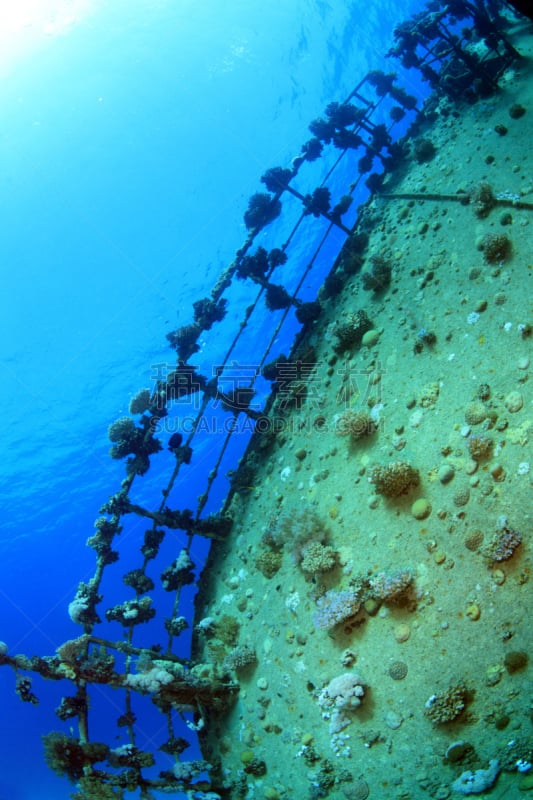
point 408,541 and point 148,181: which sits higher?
point 148,181

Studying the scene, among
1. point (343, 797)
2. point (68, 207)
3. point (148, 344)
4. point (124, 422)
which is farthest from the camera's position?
point (148, 344)

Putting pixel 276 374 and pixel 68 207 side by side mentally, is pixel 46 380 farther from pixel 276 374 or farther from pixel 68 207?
pixel 276 374

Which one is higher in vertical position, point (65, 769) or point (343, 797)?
point (65, 769)

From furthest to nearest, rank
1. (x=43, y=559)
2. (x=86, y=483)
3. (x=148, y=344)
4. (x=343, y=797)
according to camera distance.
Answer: (x=43, y=559), (x=86, y=483), (x=148, y=344), (x=343, y=797)

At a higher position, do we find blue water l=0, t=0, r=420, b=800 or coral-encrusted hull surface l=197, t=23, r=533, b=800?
blue water l=0, t=0, r=420, b=800

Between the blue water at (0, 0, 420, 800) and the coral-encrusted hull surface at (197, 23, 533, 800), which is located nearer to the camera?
the coral-encrusted hull surface at (197, 23, 533, 800)

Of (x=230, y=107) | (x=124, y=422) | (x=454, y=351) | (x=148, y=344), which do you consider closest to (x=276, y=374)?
(x=124, y=422)

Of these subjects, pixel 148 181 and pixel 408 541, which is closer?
pixel 408 541

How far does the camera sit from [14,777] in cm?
4859

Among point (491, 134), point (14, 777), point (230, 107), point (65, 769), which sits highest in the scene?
point (230, 107)

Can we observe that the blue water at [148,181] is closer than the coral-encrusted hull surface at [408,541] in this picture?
No

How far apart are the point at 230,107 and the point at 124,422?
1294 inches

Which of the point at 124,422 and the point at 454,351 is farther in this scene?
the point at 124,422

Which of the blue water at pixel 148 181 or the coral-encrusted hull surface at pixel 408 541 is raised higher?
the blue water at pixel 148 181
